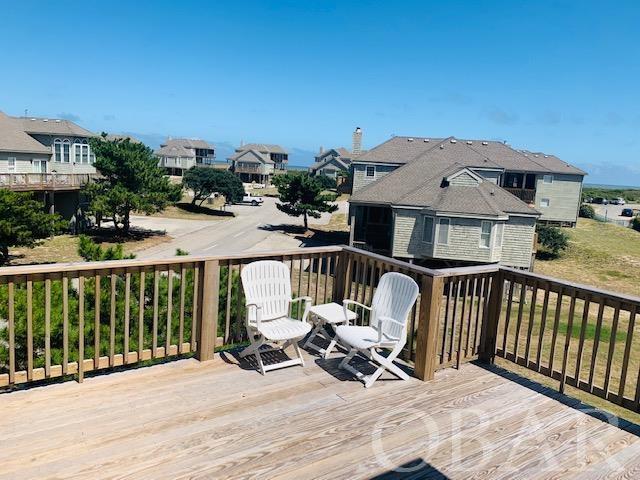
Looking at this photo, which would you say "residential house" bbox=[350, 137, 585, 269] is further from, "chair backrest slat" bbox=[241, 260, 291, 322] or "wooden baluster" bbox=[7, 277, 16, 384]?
"wooden baluster" bbox=[7, 277, 16, 384]

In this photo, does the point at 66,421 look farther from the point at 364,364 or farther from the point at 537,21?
the point at 537,21

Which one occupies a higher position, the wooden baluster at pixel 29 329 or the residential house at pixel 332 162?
the residential house at pixel 332 162

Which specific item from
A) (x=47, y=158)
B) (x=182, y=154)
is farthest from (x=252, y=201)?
(x=182, y=154)

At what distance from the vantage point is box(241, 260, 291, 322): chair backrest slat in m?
4.91

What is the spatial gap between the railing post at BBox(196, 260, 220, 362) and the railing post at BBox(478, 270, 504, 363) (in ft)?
9.88

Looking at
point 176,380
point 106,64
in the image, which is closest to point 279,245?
point 176,380

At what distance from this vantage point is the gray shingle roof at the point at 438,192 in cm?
2089

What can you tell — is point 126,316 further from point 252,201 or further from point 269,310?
point 252,201

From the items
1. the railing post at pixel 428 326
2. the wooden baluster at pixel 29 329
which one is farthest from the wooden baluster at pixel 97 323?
the railing post at pixel 428 326

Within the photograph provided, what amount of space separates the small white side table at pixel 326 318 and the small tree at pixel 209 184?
4451cm

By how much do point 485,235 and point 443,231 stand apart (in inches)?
73.3

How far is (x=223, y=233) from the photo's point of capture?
34.0 metres

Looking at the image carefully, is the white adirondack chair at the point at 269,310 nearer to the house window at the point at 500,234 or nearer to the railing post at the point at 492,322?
the railing post at the point at 492,322

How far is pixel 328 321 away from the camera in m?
5.09
